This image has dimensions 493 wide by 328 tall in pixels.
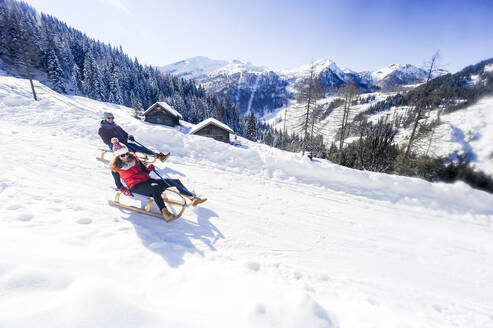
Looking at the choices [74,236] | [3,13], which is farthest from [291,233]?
[3,13]

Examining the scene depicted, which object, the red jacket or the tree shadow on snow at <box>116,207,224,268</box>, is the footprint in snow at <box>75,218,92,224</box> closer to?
the tree shadow on snow at <box>116,207,224,268</box>

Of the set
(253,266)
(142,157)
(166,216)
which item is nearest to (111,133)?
(142,157)

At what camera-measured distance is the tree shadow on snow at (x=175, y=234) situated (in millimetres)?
3428

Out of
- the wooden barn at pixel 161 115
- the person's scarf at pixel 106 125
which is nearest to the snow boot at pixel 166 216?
the person's scarf at pixel 106 125

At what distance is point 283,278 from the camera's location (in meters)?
3.29

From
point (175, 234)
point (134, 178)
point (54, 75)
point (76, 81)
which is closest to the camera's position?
point (175, 234)

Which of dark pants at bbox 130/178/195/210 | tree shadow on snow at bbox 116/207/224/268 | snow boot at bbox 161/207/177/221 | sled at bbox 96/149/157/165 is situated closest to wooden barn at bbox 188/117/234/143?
sled at bbox 96/149/157/165

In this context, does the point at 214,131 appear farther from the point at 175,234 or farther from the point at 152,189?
the point at 175,234

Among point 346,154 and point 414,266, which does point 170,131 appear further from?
point 346,154

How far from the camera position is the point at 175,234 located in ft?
13.0

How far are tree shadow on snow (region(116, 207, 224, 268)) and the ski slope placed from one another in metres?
0.03

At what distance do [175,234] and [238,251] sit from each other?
54.0 inches

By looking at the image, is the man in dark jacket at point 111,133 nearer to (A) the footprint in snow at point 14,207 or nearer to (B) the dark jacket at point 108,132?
(B) the dark jacket at point 108,132

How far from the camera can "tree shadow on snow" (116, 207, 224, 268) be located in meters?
3.43
